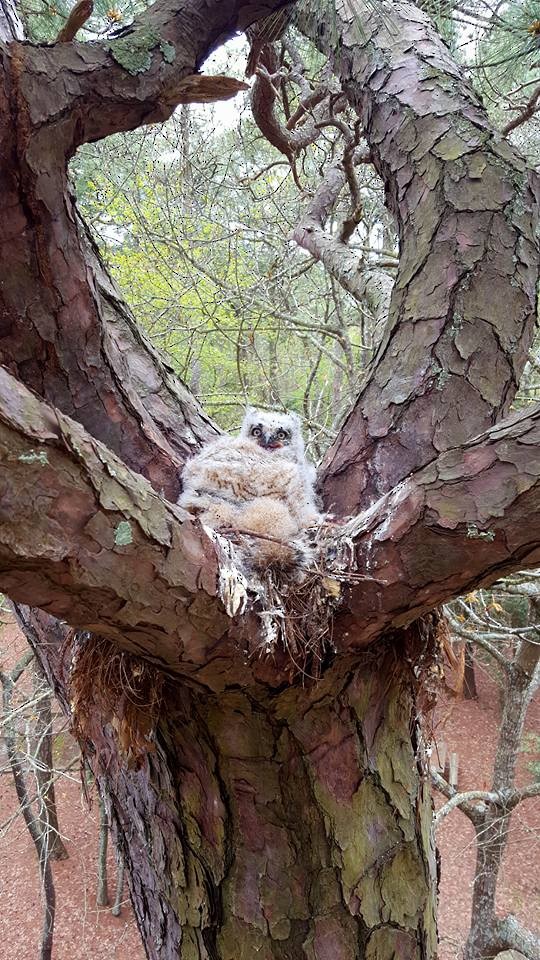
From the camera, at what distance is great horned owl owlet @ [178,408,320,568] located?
1.87 m

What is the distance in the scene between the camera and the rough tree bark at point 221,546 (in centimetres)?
143

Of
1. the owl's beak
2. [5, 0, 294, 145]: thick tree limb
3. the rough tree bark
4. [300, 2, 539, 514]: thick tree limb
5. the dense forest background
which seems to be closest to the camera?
the rough tree bark

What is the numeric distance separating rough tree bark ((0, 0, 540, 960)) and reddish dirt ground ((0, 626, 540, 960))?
19.1ft

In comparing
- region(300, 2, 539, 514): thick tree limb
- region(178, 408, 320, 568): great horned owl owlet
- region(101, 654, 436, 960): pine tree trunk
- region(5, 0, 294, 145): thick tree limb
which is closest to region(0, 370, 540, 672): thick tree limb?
region(178, 408, 320, 568): great horned owl owlet

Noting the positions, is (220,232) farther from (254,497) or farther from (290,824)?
(290,824)

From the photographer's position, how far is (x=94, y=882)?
9.11 metres

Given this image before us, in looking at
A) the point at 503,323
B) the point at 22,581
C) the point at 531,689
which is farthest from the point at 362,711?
the point at 531,689

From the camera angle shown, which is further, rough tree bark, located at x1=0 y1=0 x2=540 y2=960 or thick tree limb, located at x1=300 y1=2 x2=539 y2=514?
thick tree limb, located at x1=300 y1=2 x2=539 y2=514

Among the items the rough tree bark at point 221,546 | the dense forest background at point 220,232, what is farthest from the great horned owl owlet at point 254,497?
the dense forest background at point 220,232

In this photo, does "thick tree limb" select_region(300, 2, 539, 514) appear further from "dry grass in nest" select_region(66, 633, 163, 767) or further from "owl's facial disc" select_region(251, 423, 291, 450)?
"owl's facial disc" select_region(251, 423, 291, 450)

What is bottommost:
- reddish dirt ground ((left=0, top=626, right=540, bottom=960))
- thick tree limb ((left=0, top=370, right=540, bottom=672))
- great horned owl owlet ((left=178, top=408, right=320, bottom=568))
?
reddish dirt ground ((left=0, top=626, right=540, bottom=960))

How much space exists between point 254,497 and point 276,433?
34.0 inches

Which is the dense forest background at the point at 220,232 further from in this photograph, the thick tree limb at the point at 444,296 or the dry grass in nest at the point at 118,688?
the dry grass in nest at the point at 118,688

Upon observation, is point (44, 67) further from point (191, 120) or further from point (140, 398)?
point (191, 120)
